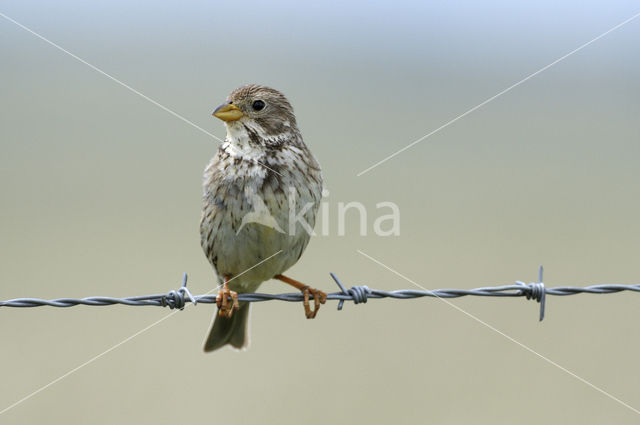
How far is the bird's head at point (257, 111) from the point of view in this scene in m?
5.27

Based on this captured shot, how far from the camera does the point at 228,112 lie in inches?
207

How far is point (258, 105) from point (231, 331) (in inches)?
70.2

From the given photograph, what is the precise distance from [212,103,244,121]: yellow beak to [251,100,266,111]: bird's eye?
112 mm

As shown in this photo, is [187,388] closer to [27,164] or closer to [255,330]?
[255,330]

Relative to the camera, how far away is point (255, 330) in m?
8.54

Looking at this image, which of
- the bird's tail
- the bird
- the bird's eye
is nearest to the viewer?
the bird

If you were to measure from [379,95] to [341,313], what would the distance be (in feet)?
37.9

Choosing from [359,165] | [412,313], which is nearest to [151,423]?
[412,313]

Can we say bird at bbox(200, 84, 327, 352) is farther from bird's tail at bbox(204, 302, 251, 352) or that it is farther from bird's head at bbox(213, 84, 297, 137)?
bird's tail at bbox(204, 302, 251, 352)

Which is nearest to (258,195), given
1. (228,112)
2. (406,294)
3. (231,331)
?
(228,112)

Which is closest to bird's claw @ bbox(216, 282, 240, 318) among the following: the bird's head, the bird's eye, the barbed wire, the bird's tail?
the barbed wire

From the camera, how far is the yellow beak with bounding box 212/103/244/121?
5230mm

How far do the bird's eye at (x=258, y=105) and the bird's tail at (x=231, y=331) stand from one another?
153 centimetres

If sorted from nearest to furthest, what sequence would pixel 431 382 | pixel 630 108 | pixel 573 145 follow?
pixel 431 382 < pixel 573 145 < pixel 630 108
